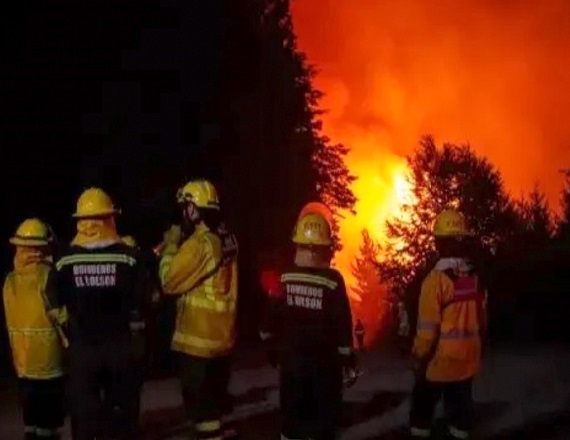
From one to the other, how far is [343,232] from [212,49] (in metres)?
20.5

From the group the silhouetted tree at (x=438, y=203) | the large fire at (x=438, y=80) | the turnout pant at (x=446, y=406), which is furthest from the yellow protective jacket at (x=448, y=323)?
the silhouetted tree at (x=438, y=203)

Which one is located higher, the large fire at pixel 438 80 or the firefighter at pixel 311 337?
the large fire at pixel 438 80

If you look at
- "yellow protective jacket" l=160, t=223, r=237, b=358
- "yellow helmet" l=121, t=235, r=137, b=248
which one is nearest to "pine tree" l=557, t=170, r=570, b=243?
"yellow helmet" l=121, t=235, r=137, b=248

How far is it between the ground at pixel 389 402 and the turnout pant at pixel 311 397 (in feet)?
9.25

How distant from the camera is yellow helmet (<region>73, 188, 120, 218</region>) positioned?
8.70m

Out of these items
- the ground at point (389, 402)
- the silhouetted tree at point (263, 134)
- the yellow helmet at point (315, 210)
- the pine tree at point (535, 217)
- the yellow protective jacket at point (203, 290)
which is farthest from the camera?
the pine tree at point (535, 217)

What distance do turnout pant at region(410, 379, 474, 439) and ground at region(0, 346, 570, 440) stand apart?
172 centimetres

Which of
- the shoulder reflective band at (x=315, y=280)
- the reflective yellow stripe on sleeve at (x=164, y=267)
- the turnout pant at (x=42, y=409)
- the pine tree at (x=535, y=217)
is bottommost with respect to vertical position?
the turnout pant at (x=42, y=409)

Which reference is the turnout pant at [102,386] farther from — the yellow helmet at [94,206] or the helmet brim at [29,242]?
the helmet brim at [29,242]

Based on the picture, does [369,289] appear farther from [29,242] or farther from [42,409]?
[29,242]

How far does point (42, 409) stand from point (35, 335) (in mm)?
583

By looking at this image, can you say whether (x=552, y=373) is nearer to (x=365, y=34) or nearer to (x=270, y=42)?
(x=270, y=42)

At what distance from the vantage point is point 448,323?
9430 mm

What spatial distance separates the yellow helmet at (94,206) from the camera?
870 centimetres
